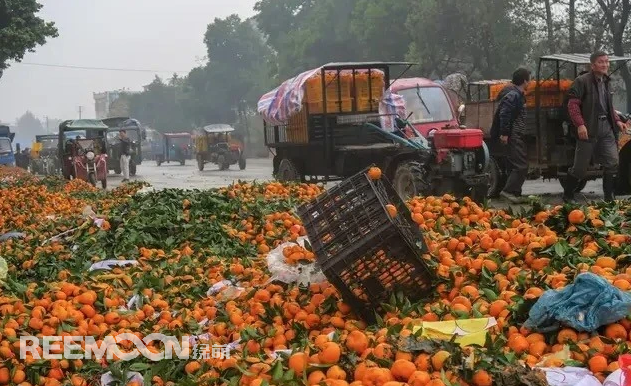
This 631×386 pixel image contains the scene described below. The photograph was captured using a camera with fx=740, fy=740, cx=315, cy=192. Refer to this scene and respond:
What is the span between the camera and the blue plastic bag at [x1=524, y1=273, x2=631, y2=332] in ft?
10.3

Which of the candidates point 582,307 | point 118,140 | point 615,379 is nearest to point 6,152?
point 118,140

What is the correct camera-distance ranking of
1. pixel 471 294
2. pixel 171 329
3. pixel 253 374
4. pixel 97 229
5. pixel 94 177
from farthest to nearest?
1. pixel 94 177
2. pixel 97 229
3. pixel 171 329
4. pixel 471 294
5. pixel 253 374

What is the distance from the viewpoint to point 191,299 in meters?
5.01

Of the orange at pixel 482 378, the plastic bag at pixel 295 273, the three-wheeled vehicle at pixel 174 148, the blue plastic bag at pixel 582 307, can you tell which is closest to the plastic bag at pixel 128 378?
the plastic bag at pixel 295 273

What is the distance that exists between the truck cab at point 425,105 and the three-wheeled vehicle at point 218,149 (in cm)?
2058

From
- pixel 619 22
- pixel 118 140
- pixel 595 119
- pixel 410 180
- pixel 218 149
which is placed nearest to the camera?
pixel 595 119

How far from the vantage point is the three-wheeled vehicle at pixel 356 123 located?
12082 mm

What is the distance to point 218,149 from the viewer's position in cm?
3547

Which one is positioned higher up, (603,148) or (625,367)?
(603,148)

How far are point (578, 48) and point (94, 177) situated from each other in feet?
58.1

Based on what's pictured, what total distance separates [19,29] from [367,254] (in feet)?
73.1

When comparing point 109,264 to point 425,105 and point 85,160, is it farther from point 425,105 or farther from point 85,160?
point 85,160

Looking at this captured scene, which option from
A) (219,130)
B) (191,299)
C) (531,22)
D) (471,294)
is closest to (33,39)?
(219,130)

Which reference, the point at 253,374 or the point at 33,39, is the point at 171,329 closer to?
the point at 253,374
